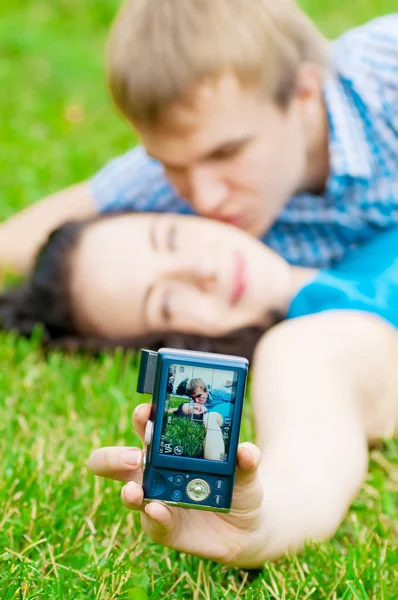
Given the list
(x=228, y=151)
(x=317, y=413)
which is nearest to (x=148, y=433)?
(x=317, y=413)

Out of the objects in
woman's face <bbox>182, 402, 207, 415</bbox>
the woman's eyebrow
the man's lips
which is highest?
the man's lips

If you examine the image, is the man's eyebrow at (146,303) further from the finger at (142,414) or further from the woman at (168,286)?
the finger at (142,414)

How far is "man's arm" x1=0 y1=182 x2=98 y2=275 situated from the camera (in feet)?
11.5

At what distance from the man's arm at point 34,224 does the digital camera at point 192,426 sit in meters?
2.21

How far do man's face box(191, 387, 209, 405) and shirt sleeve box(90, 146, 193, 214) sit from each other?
2.03 m

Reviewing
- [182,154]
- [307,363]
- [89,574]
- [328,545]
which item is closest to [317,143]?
[182,154]

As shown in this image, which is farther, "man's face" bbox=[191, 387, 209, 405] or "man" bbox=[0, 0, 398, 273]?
"man" bbox=[0, 0, 398, 273]

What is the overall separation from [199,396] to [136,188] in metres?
2.19

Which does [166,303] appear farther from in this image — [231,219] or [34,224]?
[34,224]

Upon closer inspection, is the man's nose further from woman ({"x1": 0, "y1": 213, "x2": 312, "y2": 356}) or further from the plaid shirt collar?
the plaid shirt collar

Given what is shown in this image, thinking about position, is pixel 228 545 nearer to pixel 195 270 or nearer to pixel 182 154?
pixel 195 270

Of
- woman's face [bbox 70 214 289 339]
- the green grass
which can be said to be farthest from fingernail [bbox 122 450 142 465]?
woman's face [bbox 70 214 289 339]

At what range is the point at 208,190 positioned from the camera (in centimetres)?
280

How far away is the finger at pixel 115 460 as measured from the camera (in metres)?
1.42
